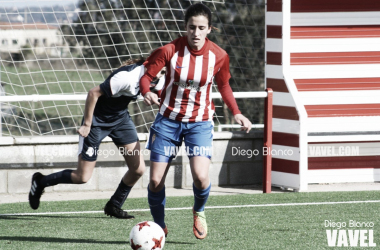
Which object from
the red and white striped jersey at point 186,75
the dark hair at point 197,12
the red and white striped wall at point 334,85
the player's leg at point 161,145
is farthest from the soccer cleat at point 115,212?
the red and white striped wall at point 334,85

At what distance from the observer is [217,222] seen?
5508mm

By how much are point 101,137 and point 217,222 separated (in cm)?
127

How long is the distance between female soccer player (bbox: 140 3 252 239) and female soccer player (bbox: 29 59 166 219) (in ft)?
1.74

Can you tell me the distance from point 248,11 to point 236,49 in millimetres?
594

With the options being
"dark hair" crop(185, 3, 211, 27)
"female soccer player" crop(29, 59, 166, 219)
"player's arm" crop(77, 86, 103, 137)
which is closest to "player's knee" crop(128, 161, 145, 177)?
"female soccer player" crop(29, 59, 166, 219)

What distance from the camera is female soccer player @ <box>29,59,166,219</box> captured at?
5.18m

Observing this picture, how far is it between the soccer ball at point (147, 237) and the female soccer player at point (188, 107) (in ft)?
1.48

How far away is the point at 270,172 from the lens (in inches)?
285

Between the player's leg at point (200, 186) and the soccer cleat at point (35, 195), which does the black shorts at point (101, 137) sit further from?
the player's leg at point (200, 186)

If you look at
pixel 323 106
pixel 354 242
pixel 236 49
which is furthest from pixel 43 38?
pixel 354 242

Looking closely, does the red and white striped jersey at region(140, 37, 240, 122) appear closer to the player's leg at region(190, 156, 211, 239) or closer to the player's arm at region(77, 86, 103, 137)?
the player's leg at region(190, 156, 211, 239)

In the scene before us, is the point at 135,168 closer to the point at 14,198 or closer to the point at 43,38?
the point at 14,198

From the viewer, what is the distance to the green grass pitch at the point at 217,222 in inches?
185

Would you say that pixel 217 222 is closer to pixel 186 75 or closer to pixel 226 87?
pixel 226 87
